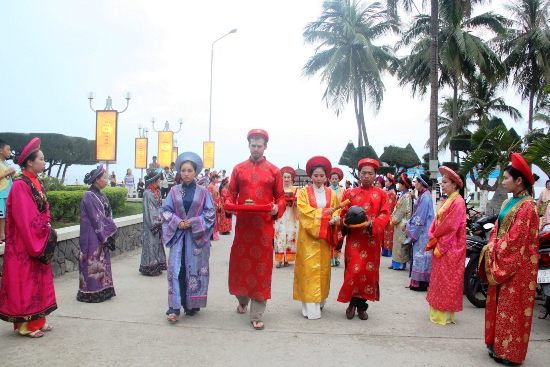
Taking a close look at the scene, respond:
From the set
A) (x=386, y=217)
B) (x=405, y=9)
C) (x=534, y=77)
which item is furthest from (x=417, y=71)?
(x=386, y=217)

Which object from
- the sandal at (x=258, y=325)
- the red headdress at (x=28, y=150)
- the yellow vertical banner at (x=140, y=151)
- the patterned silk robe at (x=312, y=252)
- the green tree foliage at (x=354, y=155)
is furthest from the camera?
the yellow vertical banner at (x=140, y=151)

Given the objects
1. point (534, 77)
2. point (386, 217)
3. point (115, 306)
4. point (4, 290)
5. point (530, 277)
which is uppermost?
point (534, 77)

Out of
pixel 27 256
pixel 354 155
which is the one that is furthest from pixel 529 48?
pixel 27 256

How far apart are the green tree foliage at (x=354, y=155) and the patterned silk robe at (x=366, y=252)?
16.9 meters

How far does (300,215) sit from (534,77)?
26.7m

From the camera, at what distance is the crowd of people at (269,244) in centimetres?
A: 388

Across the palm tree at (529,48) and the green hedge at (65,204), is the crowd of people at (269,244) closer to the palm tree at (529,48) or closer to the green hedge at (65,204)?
the green hedge at (65,204)

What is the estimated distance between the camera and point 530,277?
3852mm

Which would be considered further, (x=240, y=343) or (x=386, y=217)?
(x=386, y=217)

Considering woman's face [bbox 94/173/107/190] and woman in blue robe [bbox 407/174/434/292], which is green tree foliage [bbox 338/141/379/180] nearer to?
woman in blue robe [bbox 407/174/434/292]

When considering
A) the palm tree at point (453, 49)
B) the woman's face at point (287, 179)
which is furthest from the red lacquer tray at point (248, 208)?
the palm tree at point (453, 49)

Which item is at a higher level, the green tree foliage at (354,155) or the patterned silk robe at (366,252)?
the green tree foliage at (354,155)

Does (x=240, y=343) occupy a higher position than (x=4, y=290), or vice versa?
(x=4, y=290)

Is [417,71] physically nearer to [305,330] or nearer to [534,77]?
[534,77]
